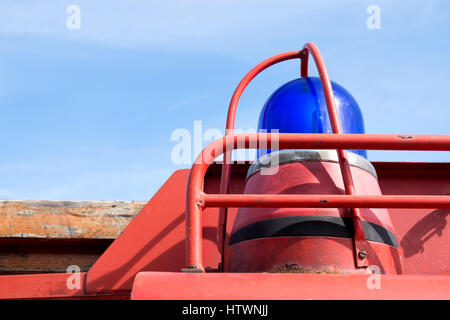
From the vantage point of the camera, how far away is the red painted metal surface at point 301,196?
164cm

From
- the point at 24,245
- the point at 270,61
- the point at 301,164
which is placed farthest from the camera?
the point at 24,245

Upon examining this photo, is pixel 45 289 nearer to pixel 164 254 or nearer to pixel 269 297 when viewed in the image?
pixel 164 254

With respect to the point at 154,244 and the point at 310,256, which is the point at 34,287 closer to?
the point at 154,244

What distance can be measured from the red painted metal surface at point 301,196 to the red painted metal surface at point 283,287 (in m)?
0.18

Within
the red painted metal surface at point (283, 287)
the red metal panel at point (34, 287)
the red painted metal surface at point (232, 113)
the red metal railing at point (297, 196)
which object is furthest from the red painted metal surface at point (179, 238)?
the red painted metal surface at point (283, 287)

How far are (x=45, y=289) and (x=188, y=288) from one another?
1.07m

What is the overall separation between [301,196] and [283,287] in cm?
33

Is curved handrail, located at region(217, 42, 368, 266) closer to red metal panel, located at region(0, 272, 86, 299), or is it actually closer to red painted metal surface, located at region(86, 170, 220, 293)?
red painted metal surface, located at region(86, 170, 220, 293)

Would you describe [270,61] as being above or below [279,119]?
above

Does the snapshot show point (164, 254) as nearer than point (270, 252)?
No

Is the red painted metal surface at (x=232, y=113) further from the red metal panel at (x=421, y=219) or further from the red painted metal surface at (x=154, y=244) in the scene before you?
the red metal panel at (x=421, y=219)

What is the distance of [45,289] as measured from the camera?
225 centimetres
